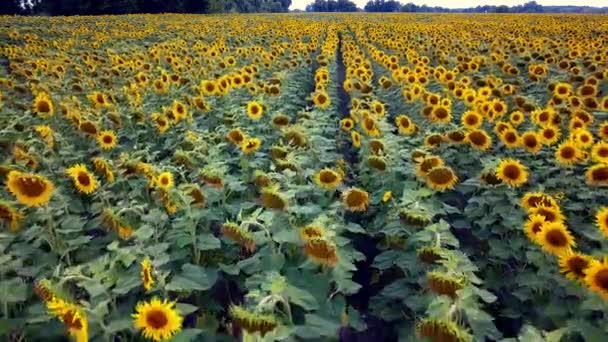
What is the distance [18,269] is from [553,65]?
27.3ft

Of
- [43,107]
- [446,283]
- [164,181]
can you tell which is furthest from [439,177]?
[43,107]

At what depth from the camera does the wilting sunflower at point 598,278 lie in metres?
2.37

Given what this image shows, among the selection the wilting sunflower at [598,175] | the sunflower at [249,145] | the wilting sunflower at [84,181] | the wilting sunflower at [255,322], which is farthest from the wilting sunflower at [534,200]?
the wilting sunflower at [84,181]

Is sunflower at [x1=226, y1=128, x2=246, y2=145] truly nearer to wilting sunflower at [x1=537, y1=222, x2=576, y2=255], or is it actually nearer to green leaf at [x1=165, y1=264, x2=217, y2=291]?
green leaf at [x1=165, y1=264, x2=217, y2=291]

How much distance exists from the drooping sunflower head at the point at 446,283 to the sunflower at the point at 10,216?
7.40 ft

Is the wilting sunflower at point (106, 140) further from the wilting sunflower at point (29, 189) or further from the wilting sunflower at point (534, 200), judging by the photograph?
the wilting sunflower at point (534, 200)

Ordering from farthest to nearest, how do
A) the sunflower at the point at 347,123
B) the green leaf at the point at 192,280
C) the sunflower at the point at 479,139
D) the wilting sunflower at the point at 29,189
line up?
the sunflower at the point at 347,123
the sunflower at the point at 479,139
the wilting sunflower at the point at 29,189
the green leaf at the point at 192,280

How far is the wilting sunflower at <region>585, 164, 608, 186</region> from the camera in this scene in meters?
3.65

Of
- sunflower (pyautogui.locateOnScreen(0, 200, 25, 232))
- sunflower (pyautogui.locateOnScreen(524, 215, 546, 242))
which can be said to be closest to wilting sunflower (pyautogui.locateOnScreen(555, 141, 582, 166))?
sunflower (pyautogui.locateOnScreen(524, 215, 546, 242))

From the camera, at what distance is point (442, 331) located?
1800 millimetres

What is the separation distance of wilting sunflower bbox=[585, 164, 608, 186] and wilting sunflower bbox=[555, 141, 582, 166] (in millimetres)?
370

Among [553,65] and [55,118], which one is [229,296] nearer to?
[55,118]

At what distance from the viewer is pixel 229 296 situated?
3.36 meters

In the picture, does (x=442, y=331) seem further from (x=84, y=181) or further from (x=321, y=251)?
(x=84, y=181)
